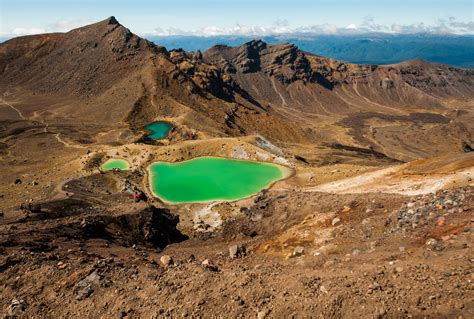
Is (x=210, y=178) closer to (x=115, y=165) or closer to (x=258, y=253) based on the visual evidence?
(x=115, y=165)

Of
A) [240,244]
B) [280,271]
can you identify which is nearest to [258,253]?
[240,244]

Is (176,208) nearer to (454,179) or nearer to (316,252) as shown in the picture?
(316,252)

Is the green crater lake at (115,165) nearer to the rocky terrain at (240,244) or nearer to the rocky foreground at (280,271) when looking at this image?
the rocky terrain at (240,244)

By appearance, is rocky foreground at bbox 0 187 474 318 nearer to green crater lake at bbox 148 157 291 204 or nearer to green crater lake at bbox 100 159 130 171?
green crater lake at bbox 148 157 291 204

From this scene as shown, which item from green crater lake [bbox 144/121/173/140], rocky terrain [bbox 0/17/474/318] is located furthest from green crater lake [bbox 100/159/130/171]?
green crater lake [bbox 144/121/173/140]

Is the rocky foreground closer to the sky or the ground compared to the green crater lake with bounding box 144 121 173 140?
closer to the sky

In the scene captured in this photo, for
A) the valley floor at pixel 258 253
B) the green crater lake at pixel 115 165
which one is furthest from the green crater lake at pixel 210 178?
the green crater lake at pixel 115 165

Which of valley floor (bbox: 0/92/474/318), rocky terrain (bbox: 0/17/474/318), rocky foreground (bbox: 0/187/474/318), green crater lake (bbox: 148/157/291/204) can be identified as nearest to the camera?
rocky foreground (bbox: 0/187/474/318)

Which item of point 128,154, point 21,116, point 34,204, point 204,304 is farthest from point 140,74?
point 204,304
